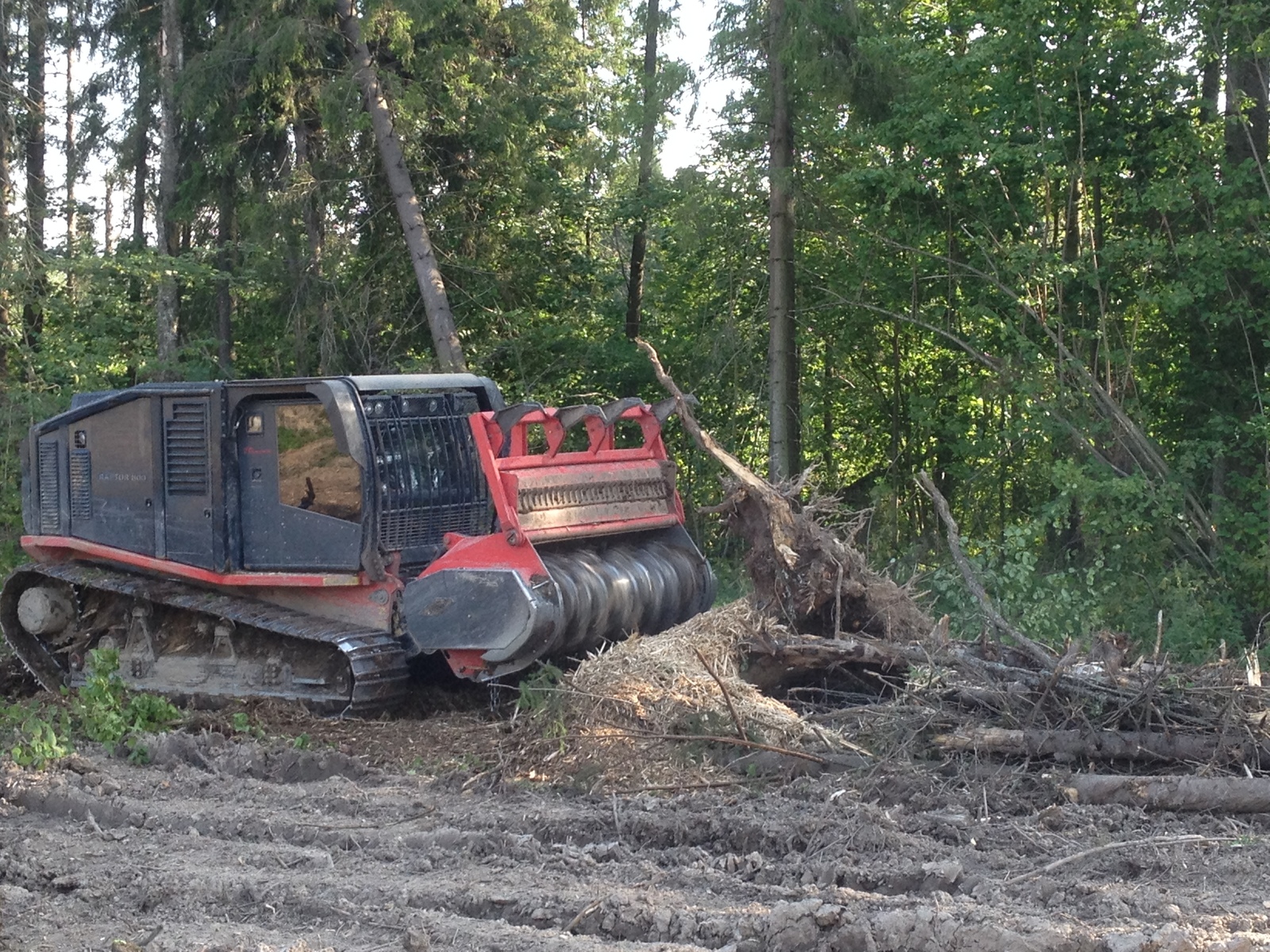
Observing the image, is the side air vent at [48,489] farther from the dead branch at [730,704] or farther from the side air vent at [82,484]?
the dead branch at [730,704]

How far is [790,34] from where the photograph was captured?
14.7 metres

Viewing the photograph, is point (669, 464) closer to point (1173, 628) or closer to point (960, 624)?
point (960, 624)

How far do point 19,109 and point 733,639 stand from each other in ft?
49.9

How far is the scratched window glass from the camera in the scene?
9062mm

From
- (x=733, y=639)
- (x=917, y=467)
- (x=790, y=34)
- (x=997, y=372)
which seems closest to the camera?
(x=733, y=639)

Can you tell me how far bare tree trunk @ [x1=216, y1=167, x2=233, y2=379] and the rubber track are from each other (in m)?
11.1

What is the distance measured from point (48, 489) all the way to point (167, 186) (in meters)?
13.1

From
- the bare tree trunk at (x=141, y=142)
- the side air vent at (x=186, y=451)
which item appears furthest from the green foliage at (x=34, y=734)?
the bare tree trunk at (x=141, y=142)

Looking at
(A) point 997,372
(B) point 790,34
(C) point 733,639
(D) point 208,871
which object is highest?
(B) point 790,34

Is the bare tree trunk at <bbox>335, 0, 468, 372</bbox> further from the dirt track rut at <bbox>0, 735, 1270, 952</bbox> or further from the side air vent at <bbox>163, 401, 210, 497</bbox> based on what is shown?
the dirt track rut at <bbox>0, 735, 1270, 952</bbox>

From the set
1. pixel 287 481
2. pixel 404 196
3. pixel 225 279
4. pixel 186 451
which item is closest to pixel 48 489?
pixel 186 451

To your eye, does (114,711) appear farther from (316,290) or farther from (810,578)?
(316,290)

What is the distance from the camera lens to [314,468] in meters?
9.20

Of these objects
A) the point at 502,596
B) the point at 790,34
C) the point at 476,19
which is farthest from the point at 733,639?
the point at 476,19
